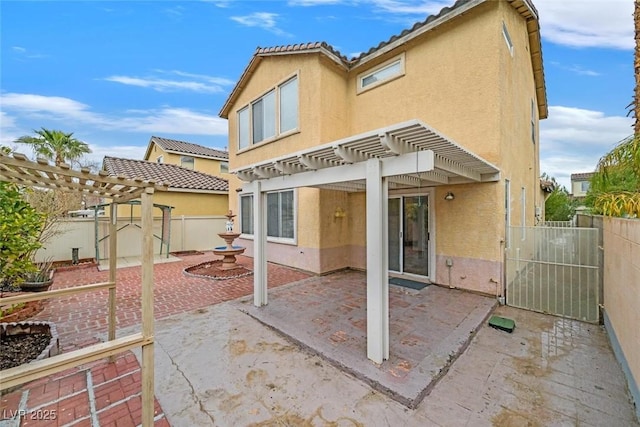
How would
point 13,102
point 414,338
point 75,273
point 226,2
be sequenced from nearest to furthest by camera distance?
point 414,338
point 226,2
point 75,273
point 13,102

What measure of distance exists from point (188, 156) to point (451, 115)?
21.1 meters

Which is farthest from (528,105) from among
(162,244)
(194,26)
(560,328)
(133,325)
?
(162,244)

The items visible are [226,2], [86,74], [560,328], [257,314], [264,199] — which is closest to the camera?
[560,328]

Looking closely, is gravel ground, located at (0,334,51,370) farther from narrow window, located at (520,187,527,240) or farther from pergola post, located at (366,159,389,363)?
narrow window, located at (520,187,527,240)

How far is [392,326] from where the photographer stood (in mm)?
5426

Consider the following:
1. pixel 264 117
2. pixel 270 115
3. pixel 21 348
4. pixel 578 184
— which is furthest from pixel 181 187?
pixel 578 184

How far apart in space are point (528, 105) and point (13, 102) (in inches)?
989

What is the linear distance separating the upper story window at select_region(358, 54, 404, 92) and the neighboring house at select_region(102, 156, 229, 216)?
11.2 metres

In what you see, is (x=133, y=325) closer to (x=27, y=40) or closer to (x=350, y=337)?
(x=350, y=337)

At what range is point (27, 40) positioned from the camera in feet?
30.0

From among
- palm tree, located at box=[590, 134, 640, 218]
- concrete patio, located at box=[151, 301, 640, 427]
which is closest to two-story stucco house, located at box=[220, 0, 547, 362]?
concrete patio, located at box=[151, 301, 640, 427]

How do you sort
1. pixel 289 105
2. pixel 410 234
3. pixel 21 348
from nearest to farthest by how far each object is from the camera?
1. pixel 21 348
2. pixel 410 234
3. pixel 289 105

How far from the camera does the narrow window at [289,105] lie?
10.5m

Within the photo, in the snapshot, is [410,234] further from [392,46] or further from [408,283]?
[392,46]
